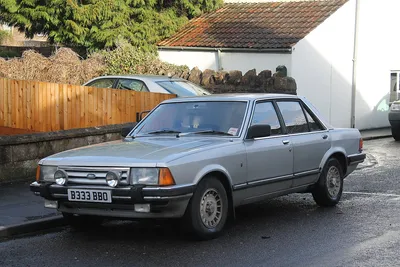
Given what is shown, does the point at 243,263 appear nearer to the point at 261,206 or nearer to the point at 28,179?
the point at 261,206

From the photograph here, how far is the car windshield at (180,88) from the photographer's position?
1622cm

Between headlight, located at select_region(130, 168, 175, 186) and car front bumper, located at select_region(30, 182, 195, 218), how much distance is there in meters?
0.07

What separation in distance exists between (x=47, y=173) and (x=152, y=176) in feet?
4.47

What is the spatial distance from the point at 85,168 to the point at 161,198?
97cm

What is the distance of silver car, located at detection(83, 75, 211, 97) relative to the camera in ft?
53.1

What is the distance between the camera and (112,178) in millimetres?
7848

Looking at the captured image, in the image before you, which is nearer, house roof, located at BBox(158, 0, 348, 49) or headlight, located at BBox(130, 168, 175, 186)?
headlight, located at BBox(130, 168, 175, 186)

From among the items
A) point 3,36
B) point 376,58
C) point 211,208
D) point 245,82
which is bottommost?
point 211,208

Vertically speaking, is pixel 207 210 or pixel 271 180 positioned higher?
pixel 271 180

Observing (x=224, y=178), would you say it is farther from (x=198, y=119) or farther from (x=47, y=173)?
(x=47, y=173)

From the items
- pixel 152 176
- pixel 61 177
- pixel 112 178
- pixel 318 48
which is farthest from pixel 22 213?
pixel 318 48

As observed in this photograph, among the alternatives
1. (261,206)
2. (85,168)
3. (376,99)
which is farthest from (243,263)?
(376,99)

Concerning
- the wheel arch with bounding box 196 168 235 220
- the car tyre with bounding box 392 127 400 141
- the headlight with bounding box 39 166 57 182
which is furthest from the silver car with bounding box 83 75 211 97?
the car tyre with bounding box 392 127 400 141

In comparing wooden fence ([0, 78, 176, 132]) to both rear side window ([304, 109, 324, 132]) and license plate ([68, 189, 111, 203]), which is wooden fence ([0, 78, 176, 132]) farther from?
license plate ([68, 189, 111, 203])
